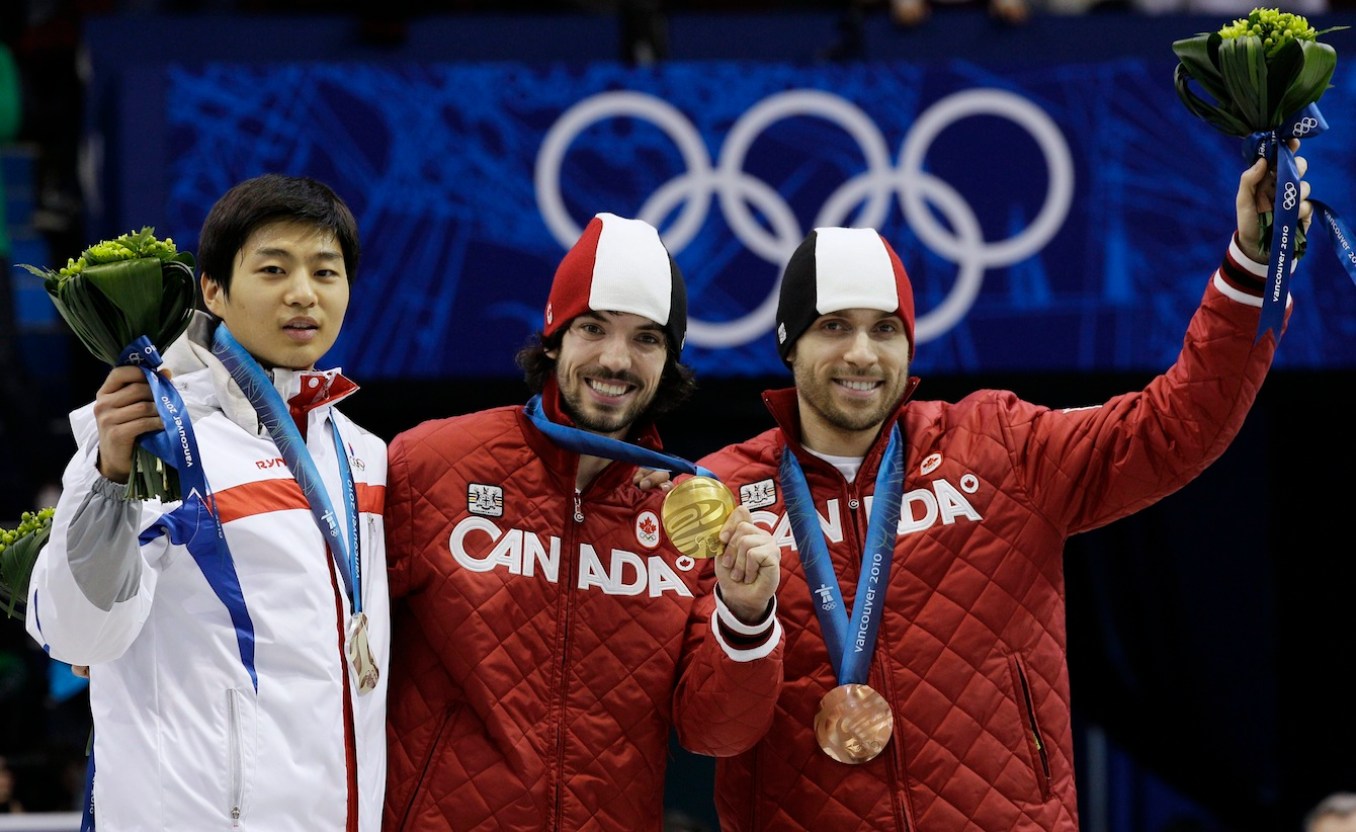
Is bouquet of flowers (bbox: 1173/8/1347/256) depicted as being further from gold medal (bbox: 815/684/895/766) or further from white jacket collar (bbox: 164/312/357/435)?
white jacket collar (bbox: 164/312/357/435)

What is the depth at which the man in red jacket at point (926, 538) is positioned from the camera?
3287 mm

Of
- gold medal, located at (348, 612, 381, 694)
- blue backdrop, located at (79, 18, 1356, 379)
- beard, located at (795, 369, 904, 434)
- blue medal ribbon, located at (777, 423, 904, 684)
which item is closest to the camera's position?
gold medal, located at (348, 612, 381, 694)

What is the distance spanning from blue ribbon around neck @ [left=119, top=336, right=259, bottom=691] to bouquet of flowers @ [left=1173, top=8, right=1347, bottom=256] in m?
1.86

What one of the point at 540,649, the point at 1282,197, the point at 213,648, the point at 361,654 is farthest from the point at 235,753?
the point at 1282,197

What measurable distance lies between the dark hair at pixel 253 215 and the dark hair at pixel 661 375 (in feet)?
1.70

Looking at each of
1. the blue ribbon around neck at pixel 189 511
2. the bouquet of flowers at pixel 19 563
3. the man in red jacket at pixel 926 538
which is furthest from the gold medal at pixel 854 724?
the bouquet of flowers at pixel 19 563

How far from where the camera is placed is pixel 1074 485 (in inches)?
135

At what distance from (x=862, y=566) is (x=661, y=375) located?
56 centimetres

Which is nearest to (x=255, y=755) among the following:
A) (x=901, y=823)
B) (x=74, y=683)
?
(x=901, y=823)

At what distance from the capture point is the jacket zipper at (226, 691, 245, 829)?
2799 millimetres

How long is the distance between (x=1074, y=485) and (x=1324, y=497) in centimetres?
557

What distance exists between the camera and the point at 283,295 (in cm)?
309

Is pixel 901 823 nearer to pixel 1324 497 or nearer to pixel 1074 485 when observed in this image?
pixel 1074 485

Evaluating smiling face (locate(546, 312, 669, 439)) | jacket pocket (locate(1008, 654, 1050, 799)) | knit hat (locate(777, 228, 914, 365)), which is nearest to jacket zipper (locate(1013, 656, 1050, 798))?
jacket pocket (locate(1008, 654, 1050, 799))
